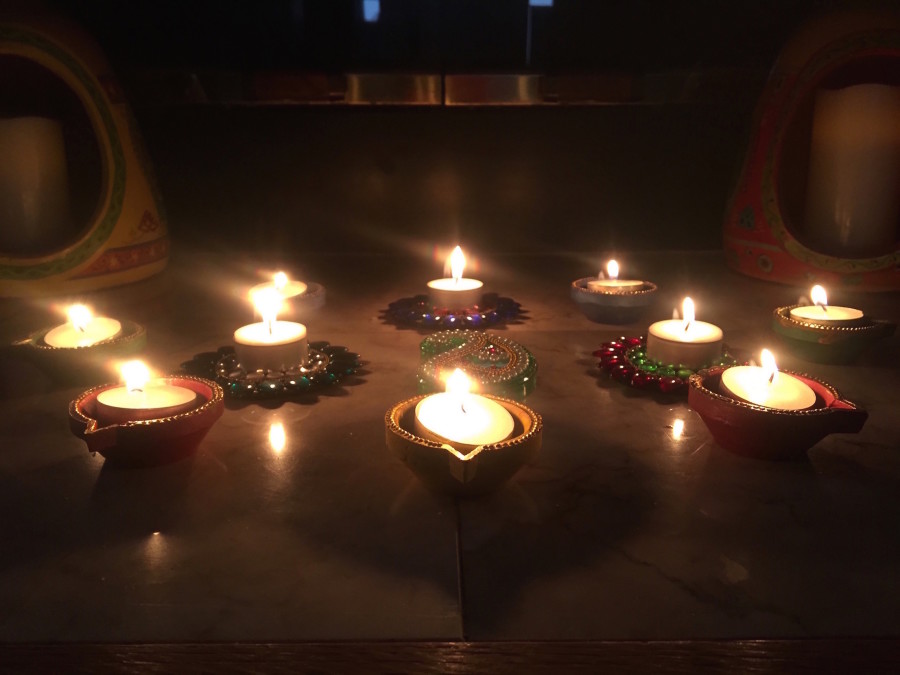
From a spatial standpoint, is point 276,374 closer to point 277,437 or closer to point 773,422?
point 277,437

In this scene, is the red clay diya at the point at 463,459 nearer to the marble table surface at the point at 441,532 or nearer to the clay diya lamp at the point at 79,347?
the marble table surface at the point at 441,532

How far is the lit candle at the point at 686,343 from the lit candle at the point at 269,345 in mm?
451

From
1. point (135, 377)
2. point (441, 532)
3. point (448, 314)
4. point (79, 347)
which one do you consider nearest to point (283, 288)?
point (448, 314)

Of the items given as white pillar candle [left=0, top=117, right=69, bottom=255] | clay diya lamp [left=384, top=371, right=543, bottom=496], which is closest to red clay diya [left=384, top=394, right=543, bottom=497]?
clay diya lamp [left=384, top=371, right=543, bottom=496]

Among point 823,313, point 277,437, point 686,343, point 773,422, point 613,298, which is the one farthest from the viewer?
point 613,298

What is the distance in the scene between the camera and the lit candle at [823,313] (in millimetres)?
1008

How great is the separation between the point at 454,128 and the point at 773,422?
45.7 inches

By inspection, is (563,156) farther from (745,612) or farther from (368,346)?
(745,612)

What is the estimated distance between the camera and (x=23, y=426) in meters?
0.83

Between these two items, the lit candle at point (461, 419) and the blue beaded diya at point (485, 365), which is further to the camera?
the blue beaded diya at point (485, 365)

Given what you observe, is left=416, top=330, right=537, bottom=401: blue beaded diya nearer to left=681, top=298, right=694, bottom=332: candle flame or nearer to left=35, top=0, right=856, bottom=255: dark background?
left=681, top=298, right=694, bottom=332: candle flame

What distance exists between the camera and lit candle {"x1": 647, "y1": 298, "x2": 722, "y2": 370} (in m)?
0.92

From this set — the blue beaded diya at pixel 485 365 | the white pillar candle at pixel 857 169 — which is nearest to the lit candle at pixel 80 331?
the blue beaded diya at pixel 485 365

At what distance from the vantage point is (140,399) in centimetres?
73
